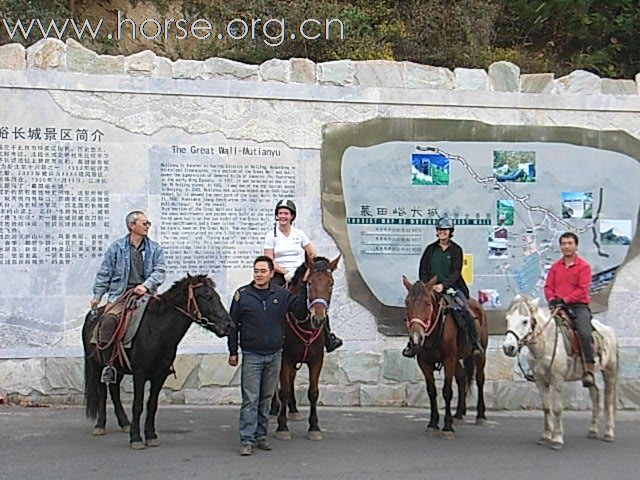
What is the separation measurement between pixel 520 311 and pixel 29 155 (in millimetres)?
6198

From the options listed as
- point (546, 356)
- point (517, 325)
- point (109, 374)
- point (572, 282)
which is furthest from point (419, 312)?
point (109, 374)

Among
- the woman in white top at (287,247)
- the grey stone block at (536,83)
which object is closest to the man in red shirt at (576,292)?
the woman in white top at (287,247)

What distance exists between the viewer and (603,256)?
13.1 m

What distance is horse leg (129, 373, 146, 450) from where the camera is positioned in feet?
29.3

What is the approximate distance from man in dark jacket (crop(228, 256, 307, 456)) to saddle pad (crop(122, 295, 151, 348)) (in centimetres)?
94

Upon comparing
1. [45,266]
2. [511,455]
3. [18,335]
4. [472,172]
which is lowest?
[511,455]

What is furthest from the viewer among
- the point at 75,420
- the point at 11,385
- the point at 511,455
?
the point at 11,385

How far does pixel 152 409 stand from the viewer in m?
9.14

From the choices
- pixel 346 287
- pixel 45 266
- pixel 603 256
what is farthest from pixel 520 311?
pixel 45 266

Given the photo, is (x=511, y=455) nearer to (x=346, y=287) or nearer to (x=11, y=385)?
(x=346, y=287)

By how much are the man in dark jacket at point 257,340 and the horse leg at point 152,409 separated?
793 millimetres

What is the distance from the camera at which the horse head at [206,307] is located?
8711 mm

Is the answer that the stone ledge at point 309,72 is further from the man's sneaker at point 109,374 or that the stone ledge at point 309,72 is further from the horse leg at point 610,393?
the horse leg at point 610,393

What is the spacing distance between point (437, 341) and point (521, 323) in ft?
3.69
